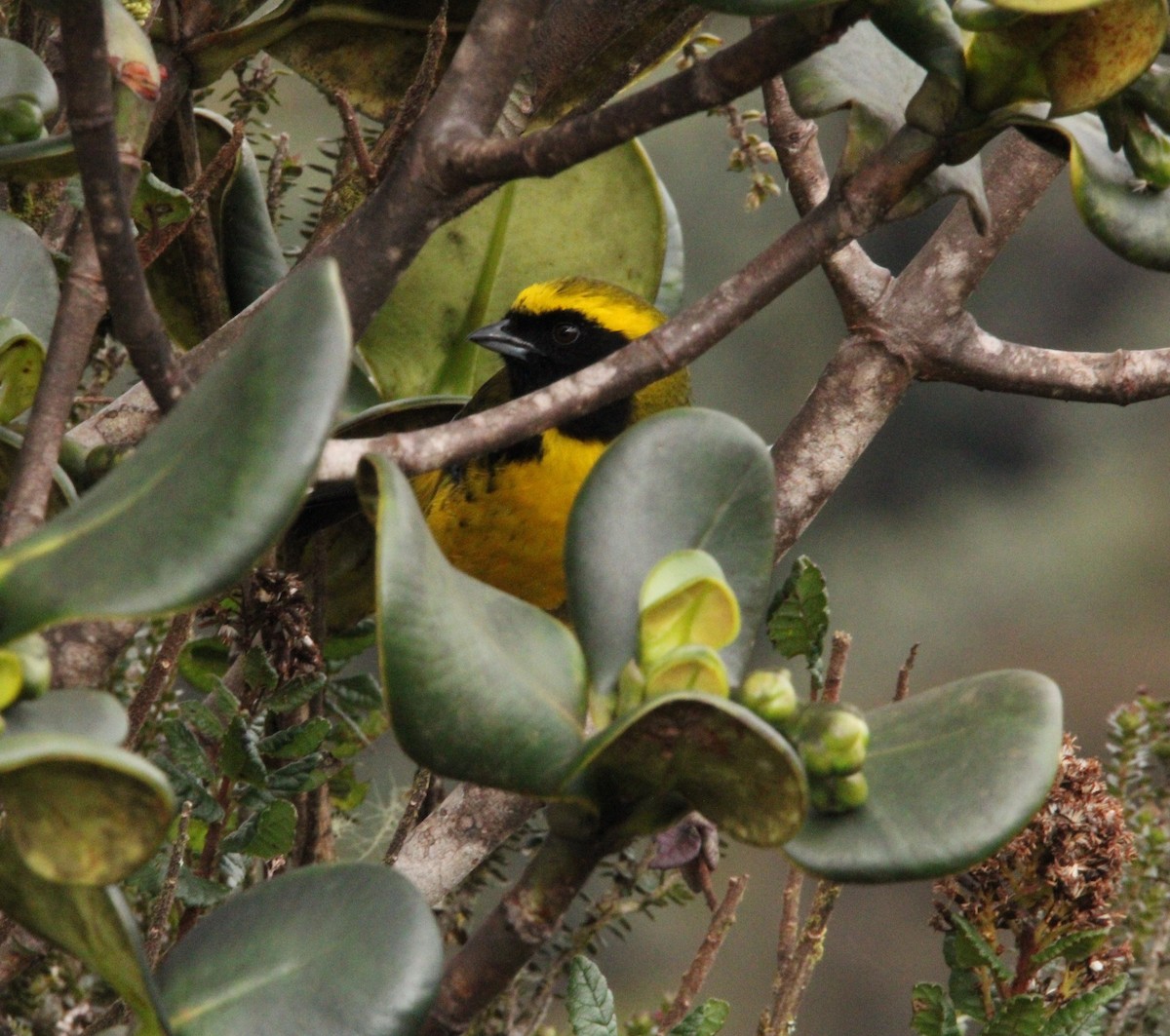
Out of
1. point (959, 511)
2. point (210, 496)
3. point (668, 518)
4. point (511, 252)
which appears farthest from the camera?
point (959, 511)

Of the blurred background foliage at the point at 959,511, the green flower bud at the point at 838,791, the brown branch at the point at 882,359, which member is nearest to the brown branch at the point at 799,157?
the brown branch at the point at 882,359

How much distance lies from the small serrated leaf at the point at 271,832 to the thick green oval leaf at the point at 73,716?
1.28 feet

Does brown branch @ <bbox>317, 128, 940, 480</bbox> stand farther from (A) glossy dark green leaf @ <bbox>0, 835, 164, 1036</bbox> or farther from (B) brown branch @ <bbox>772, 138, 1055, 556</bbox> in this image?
(B) brown branch @ <bbox>772, 138, 1055, 556</bbox>

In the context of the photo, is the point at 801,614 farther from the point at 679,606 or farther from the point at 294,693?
the point at 294,693

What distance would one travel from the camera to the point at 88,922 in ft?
1.32

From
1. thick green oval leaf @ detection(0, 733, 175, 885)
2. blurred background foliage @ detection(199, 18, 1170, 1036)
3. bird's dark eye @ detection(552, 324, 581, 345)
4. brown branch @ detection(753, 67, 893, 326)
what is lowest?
blurred background foliage @ detection(199, 18, 1170, 1036)

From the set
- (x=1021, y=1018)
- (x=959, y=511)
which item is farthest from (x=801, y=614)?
(x=959, y=511)

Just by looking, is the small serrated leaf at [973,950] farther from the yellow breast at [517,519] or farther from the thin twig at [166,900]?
the yellow breast at [517,519]

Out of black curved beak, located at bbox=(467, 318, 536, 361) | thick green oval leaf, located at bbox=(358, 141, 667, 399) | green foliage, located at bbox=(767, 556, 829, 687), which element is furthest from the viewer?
black curved beak, located at bbox=(467, 318, 536, 361)

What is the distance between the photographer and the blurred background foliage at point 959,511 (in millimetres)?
3375

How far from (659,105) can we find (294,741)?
0.40 m

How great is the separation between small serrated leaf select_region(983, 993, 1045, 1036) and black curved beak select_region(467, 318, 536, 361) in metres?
0.63

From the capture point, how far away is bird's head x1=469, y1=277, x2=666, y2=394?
1722mm

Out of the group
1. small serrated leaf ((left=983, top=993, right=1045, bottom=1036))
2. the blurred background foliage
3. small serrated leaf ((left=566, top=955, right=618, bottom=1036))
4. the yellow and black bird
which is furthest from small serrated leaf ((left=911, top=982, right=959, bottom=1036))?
the blurred background foliage
